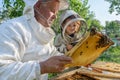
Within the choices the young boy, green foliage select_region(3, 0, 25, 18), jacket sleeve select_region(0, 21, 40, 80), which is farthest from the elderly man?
green foliage select_region(3, 0, 25, 18)

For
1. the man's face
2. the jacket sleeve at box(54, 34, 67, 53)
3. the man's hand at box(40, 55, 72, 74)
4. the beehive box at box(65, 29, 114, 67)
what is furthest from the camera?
the jacket sleeve at box(54, 34, 67, 53)

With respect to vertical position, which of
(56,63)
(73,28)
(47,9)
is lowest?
(56,63)

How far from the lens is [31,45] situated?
214 cm

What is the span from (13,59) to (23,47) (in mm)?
141

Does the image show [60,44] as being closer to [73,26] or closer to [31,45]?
[73,26]

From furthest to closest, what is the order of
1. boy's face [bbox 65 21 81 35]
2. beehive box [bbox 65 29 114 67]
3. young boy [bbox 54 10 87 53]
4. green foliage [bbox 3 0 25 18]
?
green foliage [bbox 3 0 25 18] → boy's face [bbox 65 21 81 35] → young boy [bbox 54 10 87 53] → beehive box [bbox 65 29 114 67]

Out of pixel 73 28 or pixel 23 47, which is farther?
pixel 73 28

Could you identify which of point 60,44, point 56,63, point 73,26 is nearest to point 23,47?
point 56,63

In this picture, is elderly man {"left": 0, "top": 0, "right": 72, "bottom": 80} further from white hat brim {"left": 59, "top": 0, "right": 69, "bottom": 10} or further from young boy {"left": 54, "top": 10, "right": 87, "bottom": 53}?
young boy {"left": 54, "top": 10, "right": 87, "bottom": 53}

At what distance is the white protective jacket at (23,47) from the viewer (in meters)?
1.86

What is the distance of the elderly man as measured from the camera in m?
1.85

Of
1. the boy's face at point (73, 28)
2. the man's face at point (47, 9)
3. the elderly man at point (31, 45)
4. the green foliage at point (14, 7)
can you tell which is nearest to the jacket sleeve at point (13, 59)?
the elderly man at point (31, 45)

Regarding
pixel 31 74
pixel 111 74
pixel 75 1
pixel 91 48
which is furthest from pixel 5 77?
pixel 75 1

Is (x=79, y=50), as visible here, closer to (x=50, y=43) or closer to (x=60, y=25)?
(x=50, y=43)
